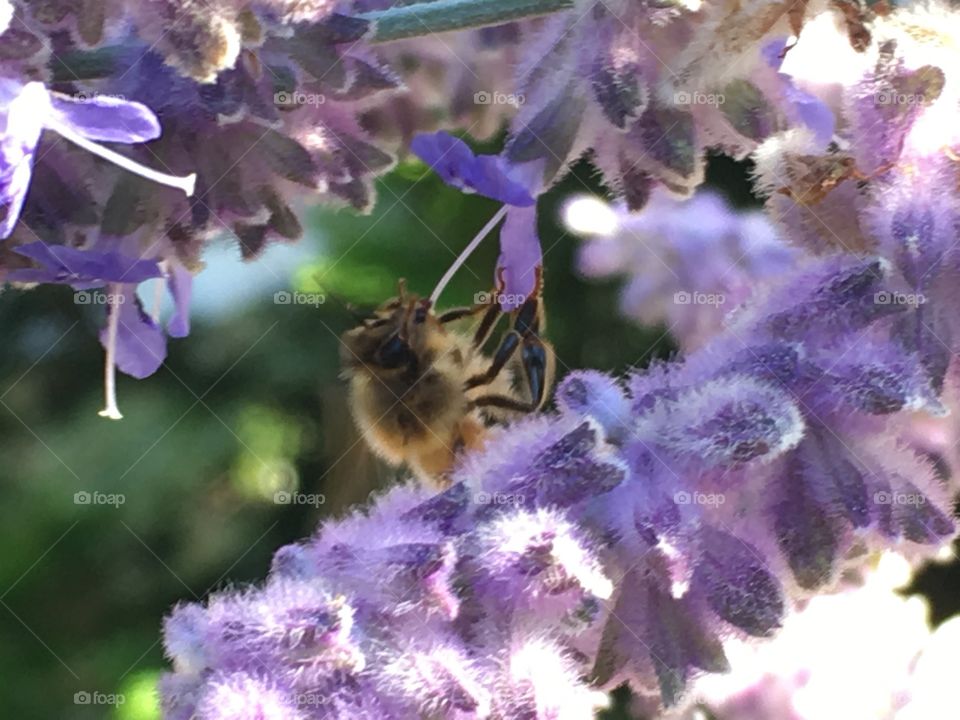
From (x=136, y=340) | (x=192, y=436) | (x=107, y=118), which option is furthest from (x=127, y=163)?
(x=192, y=436)

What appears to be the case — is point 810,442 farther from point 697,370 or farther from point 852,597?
point 852,597

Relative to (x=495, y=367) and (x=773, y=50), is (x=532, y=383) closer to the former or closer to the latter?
(x=495, y=367)

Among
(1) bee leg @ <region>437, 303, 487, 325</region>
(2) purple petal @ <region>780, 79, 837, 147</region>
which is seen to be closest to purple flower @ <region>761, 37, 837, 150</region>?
(2) purple petal @ <region>780, 79, 837, 147</region>

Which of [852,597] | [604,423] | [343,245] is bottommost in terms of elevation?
[852,597]

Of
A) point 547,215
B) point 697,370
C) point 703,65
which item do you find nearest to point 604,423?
point 697,370

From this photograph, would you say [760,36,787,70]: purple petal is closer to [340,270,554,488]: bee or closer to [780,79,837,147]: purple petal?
[780,79,837,147]: purple petal

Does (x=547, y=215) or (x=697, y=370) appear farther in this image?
(x=547, y=215)

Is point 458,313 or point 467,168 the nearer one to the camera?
point 467,168
